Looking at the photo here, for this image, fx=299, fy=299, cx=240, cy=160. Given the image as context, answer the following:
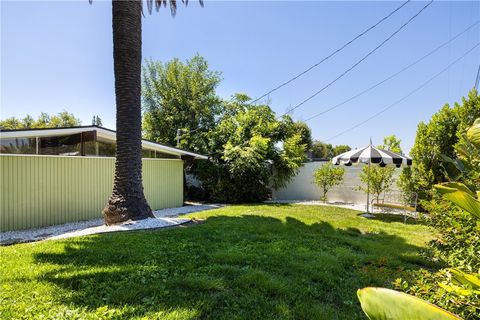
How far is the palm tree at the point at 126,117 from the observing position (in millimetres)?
8557

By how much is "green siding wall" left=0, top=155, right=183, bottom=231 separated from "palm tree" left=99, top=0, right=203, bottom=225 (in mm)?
2164

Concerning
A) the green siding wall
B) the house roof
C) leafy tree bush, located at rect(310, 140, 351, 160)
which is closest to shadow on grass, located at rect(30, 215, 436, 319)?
the green siding wall

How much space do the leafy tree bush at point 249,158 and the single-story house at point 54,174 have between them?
4661 mm

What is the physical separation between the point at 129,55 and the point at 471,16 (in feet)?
40.5

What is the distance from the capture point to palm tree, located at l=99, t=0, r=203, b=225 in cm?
856

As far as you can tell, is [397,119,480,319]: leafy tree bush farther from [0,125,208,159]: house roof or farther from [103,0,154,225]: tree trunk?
[0,125,208,159]: house roof

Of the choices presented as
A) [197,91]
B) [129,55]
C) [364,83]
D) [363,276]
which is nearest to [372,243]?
[363,276]

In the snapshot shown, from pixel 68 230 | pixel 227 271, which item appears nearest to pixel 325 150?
pixel 68 230

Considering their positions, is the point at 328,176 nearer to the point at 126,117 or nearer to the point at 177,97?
the point at 126,117

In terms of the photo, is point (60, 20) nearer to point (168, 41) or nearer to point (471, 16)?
point (168, 41)

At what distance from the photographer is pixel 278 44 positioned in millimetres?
14844

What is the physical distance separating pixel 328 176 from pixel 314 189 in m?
1.85

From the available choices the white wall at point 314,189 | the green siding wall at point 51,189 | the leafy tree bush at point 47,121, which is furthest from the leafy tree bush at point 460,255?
the leafy tree bush at point 47,121

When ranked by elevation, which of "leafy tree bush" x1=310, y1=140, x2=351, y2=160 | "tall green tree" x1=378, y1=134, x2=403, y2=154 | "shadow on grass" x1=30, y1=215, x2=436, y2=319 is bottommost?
"shadow on grass" x1=30, y1=215, x2=436, y2=319
